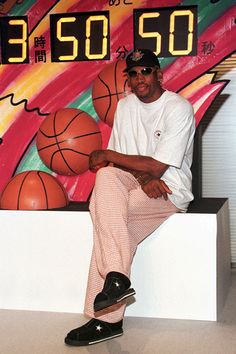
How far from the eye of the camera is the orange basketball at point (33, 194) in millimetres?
3875

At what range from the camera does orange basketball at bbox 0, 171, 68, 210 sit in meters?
3.88

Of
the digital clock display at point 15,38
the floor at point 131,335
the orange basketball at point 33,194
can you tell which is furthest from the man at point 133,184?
the digital clock display at point 15,38

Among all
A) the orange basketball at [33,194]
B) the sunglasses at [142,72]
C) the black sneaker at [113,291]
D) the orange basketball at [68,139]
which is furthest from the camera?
the orange basketball at [68,139]

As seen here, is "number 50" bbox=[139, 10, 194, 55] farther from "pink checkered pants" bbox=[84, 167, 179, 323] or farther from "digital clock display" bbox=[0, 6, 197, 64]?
"pink checkered pants" bbox=[84, 167, 179, 323]

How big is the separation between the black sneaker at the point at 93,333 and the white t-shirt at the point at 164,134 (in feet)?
2.44

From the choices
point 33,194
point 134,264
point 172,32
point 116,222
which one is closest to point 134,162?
point 116,222

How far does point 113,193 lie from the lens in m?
3.25

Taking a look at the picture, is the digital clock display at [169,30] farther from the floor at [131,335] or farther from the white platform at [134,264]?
the floor at [131,335]

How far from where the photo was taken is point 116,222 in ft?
10.4

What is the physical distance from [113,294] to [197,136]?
1.62 meters

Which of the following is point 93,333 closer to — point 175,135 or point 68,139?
point 175,135

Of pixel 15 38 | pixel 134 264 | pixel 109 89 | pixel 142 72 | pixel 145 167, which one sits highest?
pixel 15 38

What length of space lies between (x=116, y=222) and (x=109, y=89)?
1.40 metres

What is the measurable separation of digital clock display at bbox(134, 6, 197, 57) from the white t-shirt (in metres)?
0.82
